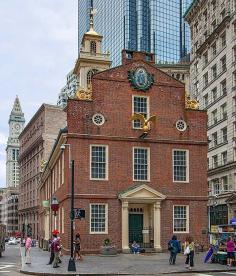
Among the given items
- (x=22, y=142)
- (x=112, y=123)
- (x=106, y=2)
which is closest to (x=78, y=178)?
(x=112, y=123)

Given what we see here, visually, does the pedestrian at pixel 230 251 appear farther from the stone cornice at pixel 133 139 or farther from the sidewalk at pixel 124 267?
the stone cornice at pixel 133 139

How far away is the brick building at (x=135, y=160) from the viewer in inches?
1501

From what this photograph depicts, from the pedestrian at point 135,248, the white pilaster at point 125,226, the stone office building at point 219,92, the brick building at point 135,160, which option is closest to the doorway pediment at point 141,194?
the brick building at point 135,160

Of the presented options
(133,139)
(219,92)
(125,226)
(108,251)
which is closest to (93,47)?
(219,92)

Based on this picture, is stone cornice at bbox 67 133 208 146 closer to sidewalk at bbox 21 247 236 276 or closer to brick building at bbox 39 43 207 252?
brick building at bbox 39 43 207 252

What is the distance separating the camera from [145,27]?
16438cm

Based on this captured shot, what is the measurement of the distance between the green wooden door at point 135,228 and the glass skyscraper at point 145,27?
120 meters

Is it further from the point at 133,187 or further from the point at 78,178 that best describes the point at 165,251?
the point at 78,178

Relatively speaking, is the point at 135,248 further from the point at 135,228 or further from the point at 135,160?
the point at 135,160

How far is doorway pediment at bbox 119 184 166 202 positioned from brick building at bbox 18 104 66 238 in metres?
64.9

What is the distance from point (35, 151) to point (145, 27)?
6202 centimetres

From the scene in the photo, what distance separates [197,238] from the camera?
132 ft

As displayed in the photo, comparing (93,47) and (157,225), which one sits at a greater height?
(93,47)

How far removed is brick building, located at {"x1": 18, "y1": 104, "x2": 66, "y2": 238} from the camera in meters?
113
